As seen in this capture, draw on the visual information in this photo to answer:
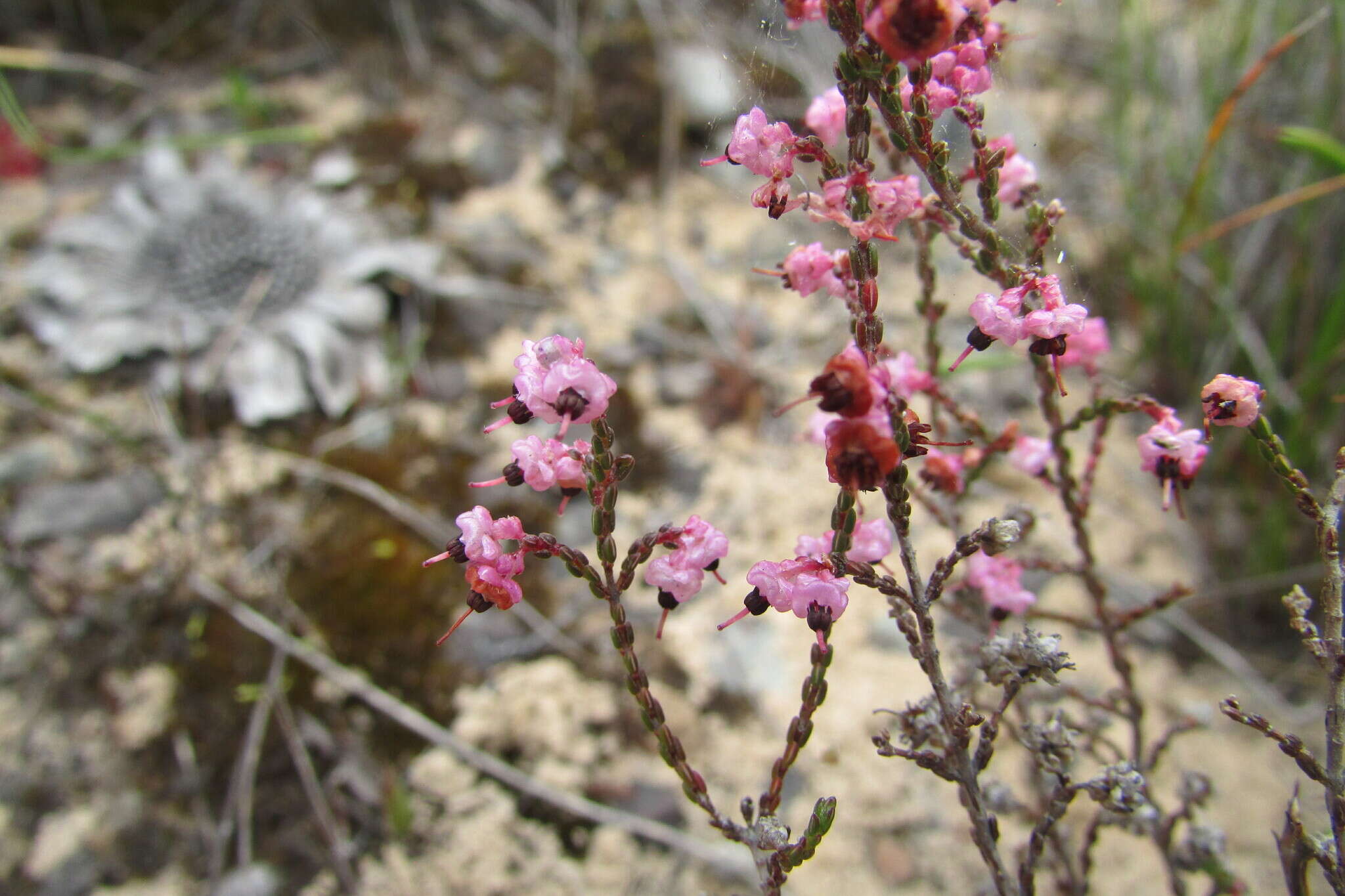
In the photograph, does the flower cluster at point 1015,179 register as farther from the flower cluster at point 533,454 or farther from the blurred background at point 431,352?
the flower cluster at point 533,454

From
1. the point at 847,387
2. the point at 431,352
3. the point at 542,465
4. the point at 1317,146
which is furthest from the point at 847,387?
the point at 431,352

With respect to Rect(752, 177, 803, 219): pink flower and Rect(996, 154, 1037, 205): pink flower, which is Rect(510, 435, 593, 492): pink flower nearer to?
Rect(752, 177, 803, 219): pink flower

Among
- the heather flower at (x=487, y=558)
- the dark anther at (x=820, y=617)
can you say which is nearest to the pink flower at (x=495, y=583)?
the heather flower at (x=487, y=558)

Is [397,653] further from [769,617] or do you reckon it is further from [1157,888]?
[1157,888]

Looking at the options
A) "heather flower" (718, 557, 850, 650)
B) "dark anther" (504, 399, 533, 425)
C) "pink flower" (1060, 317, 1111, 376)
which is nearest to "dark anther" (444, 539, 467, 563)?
"dark anther" (504, 399, 533, 425)

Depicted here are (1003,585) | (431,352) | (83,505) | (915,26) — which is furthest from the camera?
(431,352)

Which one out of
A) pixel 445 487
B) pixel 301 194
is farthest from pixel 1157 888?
pixel 301 194

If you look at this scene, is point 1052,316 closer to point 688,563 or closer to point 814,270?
point 814,270
